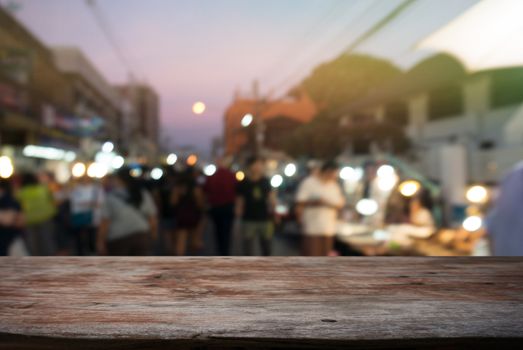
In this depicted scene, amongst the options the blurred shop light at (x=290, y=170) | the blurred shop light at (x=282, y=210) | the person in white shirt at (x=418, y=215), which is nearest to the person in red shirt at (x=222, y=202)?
the person in white shirt at (x=418, y=215)

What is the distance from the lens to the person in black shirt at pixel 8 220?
5.70 meters

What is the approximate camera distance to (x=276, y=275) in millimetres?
1278

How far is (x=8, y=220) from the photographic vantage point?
5.71 meters

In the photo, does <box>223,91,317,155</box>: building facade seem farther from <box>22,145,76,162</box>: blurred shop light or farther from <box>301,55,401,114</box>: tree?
<box>22,145,76,162</box>: blurred shop light

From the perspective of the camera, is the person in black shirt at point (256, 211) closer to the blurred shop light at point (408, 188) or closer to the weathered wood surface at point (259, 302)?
the blurred shop light at point (408, 188)

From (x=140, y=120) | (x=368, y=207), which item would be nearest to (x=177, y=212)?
(x=368, y=207)

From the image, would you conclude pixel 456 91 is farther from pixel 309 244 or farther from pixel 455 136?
pixel 309 244

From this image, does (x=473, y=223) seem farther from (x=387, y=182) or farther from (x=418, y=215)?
(x=387, y=182)

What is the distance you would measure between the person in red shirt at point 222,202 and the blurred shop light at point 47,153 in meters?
16.2

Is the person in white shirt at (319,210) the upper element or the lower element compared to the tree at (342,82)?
lower

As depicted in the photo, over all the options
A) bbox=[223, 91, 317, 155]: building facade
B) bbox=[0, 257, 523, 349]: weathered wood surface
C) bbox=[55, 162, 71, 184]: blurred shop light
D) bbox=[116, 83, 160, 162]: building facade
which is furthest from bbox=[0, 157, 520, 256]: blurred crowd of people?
bbox=[116, 83, 160, 162]: building facade

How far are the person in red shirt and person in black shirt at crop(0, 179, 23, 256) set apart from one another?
366cm

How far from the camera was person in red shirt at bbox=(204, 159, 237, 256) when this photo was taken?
889cm

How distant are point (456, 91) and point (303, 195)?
12.8 meters
